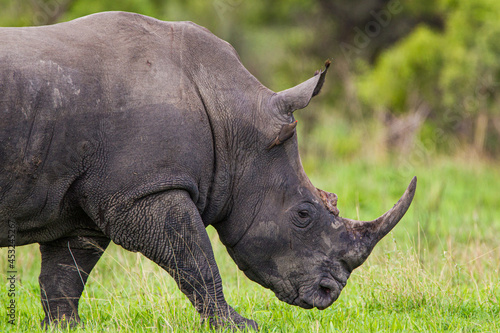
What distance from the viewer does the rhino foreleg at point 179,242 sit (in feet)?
14.9

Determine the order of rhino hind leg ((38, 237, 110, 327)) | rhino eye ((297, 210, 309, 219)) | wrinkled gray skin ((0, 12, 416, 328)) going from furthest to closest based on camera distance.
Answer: rhino hind leg ((38, 237, 110, 327)) < rhino eye ((297, 210, 309, 219)) < wrinkled gray skin ((0, 12, 416, 328))

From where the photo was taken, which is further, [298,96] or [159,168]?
[298,96]

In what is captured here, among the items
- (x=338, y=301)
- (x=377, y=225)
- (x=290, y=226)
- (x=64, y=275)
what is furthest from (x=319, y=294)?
(x=64, y=275)

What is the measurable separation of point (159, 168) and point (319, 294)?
1.44 meters

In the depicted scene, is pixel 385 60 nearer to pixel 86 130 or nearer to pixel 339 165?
pixel 339 165

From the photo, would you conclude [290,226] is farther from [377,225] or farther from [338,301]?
[338,301]

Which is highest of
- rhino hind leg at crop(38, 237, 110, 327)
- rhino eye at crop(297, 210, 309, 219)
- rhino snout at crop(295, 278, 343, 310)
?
rhino eye at crop(297, 210, 309, 219)

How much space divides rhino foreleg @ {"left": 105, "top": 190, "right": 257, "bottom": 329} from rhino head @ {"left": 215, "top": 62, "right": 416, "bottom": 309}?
380 mm

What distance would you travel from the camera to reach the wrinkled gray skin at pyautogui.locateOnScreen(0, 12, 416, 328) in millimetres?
4359

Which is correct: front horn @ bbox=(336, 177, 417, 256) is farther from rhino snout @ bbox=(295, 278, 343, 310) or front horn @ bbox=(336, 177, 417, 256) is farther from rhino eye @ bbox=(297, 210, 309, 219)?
rhino snout @ bbox=(295, 278, 343, 310)

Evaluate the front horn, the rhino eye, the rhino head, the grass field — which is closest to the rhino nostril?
the rhino head

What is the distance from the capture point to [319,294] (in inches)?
198

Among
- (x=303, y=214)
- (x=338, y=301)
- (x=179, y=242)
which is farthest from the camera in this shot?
(x=338, y=301)

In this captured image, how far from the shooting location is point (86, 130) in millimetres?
4426
